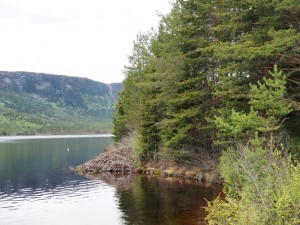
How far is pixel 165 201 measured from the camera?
2697 cm

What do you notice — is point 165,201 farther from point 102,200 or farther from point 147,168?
point 147,168

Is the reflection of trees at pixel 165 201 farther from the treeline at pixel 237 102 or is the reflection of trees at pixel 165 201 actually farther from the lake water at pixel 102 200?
the treeline at pixel 237 102

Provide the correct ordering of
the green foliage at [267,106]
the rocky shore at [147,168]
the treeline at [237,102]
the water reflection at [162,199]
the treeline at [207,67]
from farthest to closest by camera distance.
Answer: the rocky shore at [147,168] < the water reflection at [162,199] < the treeline at [207,67] < the green foliage at [267,106] < the treeline at [237,102]

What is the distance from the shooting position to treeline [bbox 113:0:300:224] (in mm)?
11992

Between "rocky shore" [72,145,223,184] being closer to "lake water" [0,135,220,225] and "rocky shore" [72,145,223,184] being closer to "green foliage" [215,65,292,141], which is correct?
"lake water" [0,135,220,225]

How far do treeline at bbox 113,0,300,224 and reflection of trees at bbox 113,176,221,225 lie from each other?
89.2 inches

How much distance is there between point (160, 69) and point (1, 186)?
19.4m

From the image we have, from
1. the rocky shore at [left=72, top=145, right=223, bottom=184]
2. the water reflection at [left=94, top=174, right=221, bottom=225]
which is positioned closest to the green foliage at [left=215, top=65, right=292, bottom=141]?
the water reflection at [left=94, top=174, right=221, bottom=225]

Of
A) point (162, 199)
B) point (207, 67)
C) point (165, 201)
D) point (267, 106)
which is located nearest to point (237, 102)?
point (267, 106)

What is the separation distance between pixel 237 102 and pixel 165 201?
29.0 ft

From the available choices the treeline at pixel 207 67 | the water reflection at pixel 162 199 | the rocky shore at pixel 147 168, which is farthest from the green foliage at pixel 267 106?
the rocky shore at pixel 147 168

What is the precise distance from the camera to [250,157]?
1576 cm

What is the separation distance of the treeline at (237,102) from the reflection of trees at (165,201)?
2.27 m

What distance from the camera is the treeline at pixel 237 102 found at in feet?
39.3
